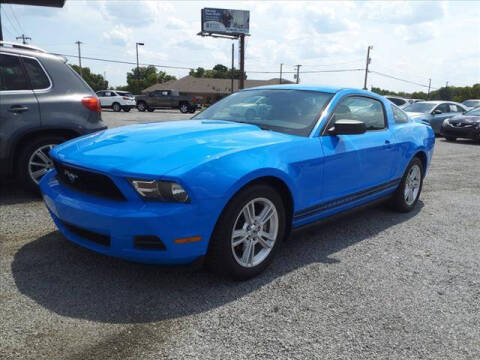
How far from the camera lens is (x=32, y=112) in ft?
15.1

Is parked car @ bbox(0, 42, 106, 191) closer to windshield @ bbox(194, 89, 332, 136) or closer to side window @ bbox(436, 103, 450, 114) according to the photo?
windshield @ bbox(194, 89, 332, 136)

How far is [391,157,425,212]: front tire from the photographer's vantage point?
4.77 m

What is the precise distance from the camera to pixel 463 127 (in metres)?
13.6

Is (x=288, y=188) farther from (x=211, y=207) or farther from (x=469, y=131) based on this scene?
(x=469, y=131)

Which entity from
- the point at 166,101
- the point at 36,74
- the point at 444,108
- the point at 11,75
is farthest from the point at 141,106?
the point at 11,75

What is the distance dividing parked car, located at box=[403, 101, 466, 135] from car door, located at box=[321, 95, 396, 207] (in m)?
11.4

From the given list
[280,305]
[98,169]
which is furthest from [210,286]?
[98,169]

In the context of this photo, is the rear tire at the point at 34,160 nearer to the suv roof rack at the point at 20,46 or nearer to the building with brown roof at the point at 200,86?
the suv roof rack at the point at 20,46

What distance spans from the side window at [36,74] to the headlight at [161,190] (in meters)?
2.99

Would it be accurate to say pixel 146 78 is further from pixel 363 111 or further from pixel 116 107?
pixel 363 111

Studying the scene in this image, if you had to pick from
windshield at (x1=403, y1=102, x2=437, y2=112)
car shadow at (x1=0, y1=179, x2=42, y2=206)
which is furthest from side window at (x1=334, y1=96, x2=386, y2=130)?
windshield at (x1=403, y1=102, x2=437, y2=112)

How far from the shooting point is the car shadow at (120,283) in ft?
8.28

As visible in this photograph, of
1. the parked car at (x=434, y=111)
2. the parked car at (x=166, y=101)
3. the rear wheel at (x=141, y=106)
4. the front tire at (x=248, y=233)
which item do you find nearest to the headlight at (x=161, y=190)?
the front tire at (x=248, y=233)

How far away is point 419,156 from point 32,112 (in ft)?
15.6
